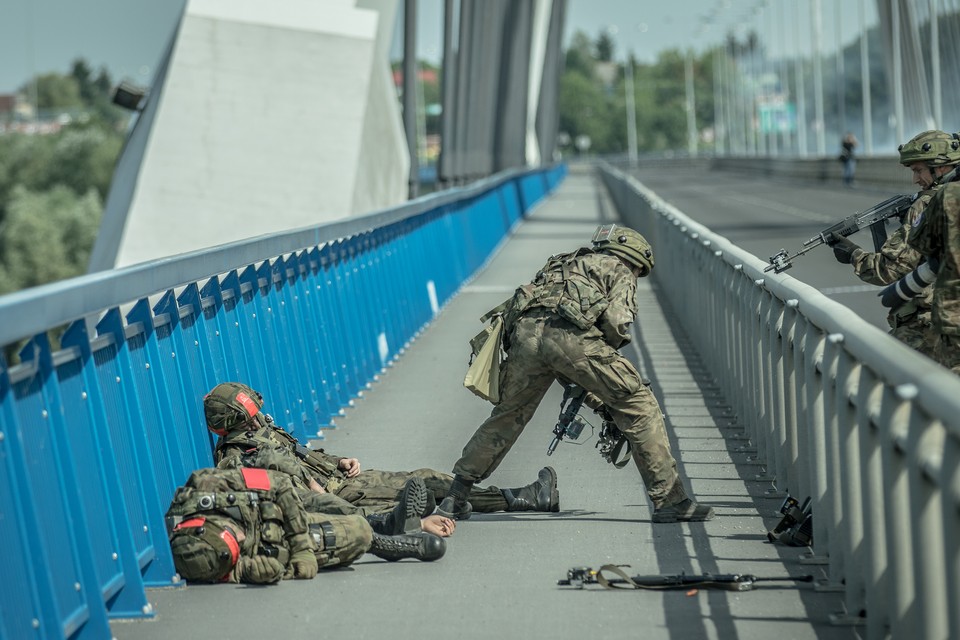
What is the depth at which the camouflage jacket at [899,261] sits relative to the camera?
8484 millimetres

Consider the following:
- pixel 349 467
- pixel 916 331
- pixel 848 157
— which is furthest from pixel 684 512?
pixel 848 157

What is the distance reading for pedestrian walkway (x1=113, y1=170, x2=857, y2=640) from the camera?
20.5 feet

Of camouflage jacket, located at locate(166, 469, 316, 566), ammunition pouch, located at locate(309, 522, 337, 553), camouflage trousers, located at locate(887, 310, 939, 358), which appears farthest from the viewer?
camouflage trousers, located at locate(887, 310, 939, 358)

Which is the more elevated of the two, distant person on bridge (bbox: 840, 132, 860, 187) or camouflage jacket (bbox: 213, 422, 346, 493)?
camouflage jacket (bbox: 213, 422, 346, 493)

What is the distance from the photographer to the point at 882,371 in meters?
5.40

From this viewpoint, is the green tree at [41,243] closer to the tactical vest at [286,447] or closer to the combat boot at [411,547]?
the tactical vest at [286,447]

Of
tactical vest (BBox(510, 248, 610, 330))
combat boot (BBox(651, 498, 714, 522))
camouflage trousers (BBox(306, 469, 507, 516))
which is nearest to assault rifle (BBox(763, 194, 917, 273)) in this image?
tactical vest (BBox(510, 248, 610, 330))

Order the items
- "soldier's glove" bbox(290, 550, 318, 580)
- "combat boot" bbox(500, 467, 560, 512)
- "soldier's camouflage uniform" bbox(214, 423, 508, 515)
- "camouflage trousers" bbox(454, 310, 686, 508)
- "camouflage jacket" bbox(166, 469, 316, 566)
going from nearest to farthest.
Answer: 1. "camouflage jacket" bbox(166, 469, 316, 566)
2. "soldier's glove" bbox(290, 550, 318, 580)
3. "soldier's camouflage uniform" bbox(214, 423, 508, 515)
4. "camouflage trousers" bbox(454, 310, 686, 508)
5. "combat boot" bbox(500, 467, 560, 512)

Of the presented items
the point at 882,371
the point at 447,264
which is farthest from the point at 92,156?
the point at 882,371

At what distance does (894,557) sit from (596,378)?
285 cm

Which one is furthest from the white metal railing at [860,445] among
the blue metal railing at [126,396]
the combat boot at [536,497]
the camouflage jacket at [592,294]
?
the blue metal railing at [126,396]

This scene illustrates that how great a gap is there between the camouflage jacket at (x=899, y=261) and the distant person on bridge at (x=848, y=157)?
165 ft

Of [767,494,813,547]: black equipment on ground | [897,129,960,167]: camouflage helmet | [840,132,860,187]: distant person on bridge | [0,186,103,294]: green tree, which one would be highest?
[897,129,960,167]: camouflage helmet

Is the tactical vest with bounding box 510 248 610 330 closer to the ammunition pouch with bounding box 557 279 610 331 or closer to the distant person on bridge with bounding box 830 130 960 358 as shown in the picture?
the ammunition pouch with bounding box 557 279 610 331
